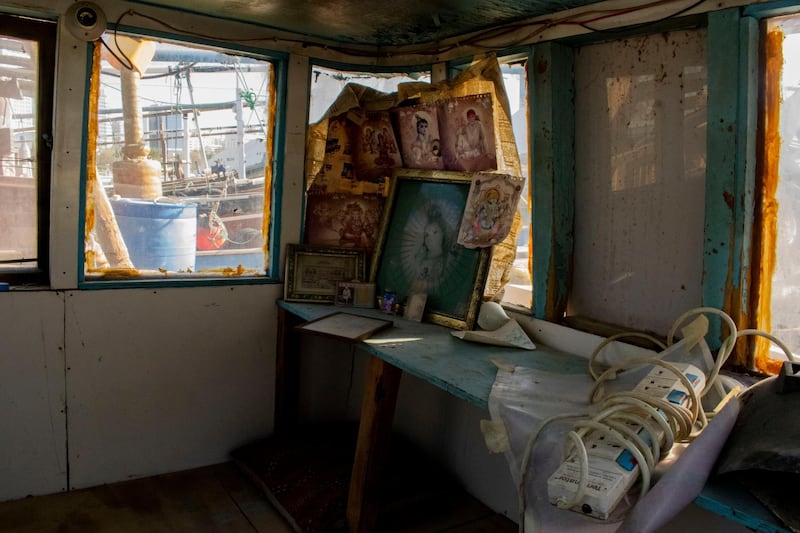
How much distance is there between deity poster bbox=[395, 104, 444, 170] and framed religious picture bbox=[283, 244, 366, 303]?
0.57 metres

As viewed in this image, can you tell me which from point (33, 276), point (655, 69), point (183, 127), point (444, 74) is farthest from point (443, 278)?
point (33, 276)

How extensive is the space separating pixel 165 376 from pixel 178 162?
1.04 metres

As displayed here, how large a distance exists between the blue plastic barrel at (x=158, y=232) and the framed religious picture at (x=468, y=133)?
128cm

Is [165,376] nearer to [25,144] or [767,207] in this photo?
[25,144]

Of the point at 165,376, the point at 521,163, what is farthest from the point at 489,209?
the point at 165,376

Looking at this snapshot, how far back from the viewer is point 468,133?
284cm

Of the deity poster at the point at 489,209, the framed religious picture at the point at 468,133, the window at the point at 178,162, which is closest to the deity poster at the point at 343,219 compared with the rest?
the window at the point at 178,162

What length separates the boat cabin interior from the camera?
1.96 meters

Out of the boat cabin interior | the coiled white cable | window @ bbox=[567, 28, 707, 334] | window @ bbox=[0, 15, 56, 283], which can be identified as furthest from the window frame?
the coiled white cable

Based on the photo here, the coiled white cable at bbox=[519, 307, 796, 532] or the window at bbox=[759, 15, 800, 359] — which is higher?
the window at bbox=[759, 15, 800, 359]

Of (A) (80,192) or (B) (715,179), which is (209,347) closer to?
(A) (80,192)

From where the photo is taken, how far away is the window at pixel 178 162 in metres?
2.86

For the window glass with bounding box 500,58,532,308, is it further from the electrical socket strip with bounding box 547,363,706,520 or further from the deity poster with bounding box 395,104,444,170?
the electrical socket strip with bounding box 547,363,706,520

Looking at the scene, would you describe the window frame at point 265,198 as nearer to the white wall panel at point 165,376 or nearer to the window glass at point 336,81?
the white wall panel at point 165,376
